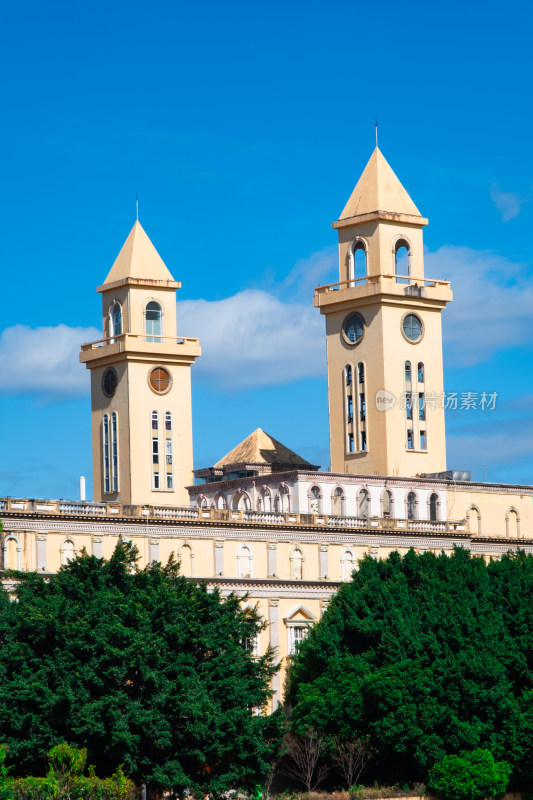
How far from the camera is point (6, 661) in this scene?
80312 mm

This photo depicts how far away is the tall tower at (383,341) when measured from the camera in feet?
376

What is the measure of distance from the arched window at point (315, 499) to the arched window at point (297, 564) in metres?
5.52

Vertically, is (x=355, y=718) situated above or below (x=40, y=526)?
below

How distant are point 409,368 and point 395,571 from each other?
899 inches

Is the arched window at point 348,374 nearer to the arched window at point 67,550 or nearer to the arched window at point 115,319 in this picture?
the arched window at point 115,319

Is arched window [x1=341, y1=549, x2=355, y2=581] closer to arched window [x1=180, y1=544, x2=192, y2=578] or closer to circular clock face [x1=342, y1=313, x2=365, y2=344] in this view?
arched window [x1=180, y1=544, x2=192, y2=578]

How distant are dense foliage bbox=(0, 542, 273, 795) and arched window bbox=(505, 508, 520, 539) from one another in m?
35.9

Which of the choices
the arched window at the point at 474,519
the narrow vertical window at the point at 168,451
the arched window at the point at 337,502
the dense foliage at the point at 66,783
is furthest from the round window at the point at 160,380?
the dense foliage at the point at 66,783

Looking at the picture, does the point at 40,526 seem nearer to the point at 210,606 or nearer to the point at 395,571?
the point at 210,606

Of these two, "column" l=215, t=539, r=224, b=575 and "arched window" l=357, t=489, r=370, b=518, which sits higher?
"arched window" l=357, t=489, r=370, b=518

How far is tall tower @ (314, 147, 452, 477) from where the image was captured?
376ft

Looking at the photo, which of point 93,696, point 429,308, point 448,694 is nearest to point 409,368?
point 429,308

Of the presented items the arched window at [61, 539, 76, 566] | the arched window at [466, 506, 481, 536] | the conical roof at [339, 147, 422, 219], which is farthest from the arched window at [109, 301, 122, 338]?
the arched window at [61, 539, 76, 566]

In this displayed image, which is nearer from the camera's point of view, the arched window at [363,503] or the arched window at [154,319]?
the arched window at [363,503]
